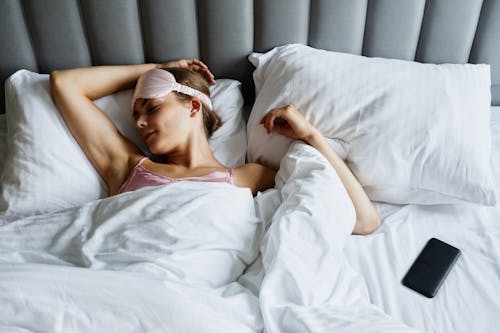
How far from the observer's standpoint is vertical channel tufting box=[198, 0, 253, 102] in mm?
1335

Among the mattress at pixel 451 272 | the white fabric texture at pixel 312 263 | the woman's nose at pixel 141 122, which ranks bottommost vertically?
the mattress at pixel 451 272

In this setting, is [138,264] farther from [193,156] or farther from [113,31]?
[113,31]

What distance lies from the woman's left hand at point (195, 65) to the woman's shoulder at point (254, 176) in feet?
1.08

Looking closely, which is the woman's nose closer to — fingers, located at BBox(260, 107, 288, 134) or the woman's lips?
the woman's lips

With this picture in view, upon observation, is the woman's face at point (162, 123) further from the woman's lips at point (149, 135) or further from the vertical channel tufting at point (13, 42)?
the vertical channel tufting at point (13, 42)

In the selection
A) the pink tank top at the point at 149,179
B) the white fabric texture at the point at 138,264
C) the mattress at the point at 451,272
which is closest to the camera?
the white fabric texture at the point at 138,264

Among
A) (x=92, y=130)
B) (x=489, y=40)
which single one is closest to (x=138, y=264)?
(x=92, y=130)

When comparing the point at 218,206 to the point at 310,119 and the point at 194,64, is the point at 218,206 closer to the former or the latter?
the point at 310,119

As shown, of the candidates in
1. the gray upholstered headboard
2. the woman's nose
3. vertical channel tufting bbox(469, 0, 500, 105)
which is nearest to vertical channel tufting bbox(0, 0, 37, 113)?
the gray upholstered headboard

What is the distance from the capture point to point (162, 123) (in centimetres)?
122

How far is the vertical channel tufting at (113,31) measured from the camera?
4.29 ft

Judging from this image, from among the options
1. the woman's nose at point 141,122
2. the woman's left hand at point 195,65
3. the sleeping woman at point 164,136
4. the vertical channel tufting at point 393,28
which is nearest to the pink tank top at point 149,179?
the sleeping woman at point 164,136

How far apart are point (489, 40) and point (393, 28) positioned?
1.02 feet

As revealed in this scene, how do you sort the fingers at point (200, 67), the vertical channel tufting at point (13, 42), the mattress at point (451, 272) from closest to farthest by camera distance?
the mattress at point (451, 272)
the vertical channel tufting at point (13, 42)
the fingers at point (200, 67)
